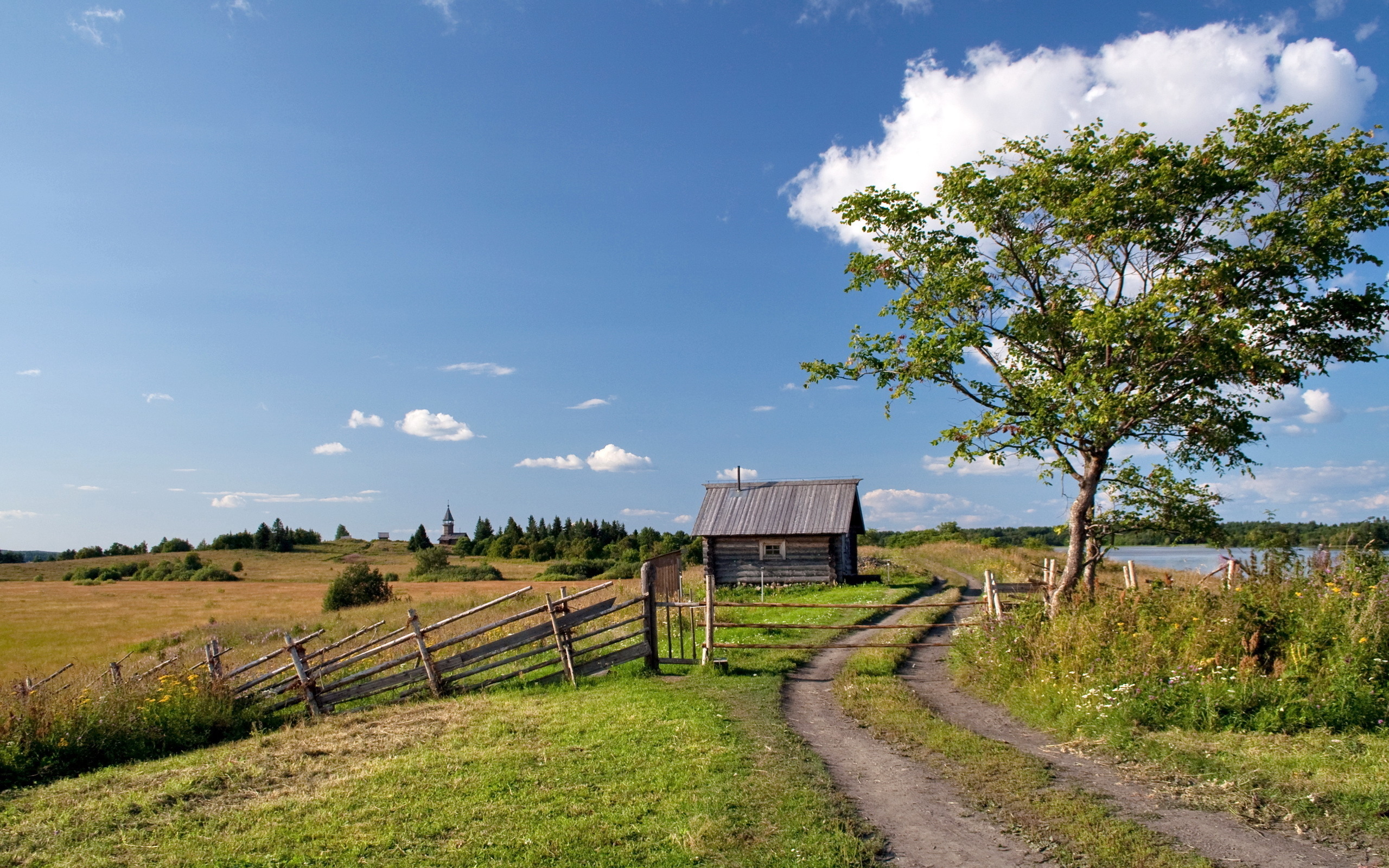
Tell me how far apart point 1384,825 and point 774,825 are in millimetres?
4628

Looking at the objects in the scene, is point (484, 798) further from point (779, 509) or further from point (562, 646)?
point (779, 509)

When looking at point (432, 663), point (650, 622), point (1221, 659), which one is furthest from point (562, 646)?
point (1221, 659)

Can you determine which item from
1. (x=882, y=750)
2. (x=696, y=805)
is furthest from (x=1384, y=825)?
(x=696, y=805)

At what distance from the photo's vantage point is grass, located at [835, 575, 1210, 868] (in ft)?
18.9

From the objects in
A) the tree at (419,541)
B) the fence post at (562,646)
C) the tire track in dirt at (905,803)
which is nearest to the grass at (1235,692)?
the tire track in dirt at (905,803)

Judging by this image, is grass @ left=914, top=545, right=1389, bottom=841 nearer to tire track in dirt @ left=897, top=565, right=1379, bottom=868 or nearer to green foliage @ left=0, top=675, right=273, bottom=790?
tire track in dirt @ left=897, top=565, right=1379, bottom=868

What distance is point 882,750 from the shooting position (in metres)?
8.90

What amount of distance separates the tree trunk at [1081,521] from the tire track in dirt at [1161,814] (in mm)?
3950

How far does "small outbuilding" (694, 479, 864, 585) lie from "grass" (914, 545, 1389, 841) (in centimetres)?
2065

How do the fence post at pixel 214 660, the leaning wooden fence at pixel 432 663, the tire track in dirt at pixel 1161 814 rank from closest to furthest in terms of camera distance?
the tire track in dirt at pixel 1161 814, the fence post at pixel 214 660, the leaning wooden fence at pixel 432 663

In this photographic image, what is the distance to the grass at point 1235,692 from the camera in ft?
22.1

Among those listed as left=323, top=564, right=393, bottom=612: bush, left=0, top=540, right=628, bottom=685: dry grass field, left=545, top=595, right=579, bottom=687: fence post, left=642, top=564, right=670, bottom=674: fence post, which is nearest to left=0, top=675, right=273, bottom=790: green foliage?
left=545, top=595, right=579, bottom=687: fence post

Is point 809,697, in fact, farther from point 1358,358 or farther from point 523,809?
point 1358,358

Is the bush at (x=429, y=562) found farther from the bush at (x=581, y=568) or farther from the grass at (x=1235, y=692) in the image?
the grass at (x=1235, y=692)
